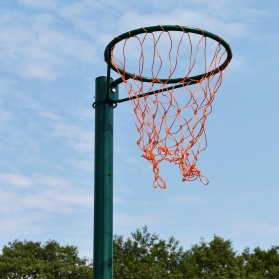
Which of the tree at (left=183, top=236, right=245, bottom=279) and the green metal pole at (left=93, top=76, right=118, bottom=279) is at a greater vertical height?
the tree at (left=183, top=236, right=245, bottom=279)

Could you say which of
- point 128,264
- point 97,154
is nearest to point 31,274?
point 128,264

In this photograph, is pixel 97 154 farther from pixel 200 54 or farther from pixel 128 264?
pixel 128 264

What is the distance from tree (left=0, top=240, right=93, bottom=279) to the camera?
63.4 feet

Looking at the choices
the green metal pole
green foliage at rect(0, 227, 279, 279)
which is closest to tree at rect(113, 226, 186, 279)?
green foliage at rect(0, 227, 279, 279)

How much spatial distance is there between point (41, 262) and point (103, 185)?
1566 centimetres

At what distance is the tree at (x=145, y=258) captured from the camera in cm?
1805

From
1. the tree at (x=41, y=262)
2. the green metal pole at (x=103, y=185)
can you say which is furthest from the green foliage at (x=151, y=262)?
the green metal pole at (x=103, y=185)

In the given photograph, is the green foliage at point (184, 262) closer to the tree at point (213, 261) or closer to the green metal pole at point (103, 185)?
the tree at point (213, 261)

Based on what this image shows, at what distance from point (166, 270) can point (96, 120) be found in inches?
562

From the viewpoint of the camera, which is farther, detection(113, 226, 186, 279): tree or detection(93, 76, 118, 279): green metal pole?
detection(113, 226, 186, 279): tree

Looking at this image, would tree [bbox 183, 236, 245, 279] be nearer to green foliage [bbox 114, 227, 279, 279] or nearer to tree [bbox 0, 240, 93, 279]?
green foliage [bbox 114, 227, 279, 279]

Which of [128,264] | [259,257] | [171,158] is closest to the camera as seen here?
[171,158]

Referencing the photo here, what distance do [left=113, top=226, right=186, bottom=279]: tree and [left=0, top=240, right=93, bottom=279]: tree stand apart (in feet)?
5.06

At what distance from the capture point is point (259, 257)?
1975cm
